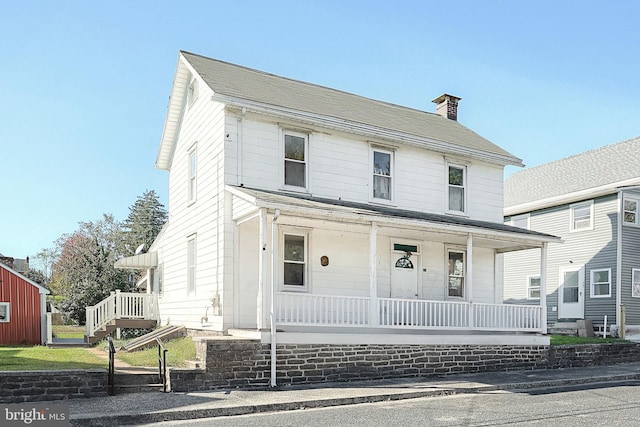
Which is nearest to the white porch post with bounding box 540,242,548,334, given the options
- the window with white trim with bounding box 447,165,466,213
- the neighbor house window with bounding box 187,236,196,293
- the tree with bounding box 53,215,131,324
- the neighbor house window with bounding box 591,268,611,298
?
the window with white trim with bounding box 447,165,466,213

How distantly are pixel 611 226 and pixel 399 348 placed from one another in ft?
43.3

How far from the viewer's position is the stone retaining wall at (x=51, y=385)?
1052cm

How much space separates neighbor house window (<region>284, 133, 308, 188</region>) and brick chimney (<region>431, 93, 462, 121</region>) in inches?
366

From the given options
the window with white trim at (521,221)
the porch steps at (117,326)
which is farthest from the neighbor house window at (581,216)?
the porch steps at (117,326)

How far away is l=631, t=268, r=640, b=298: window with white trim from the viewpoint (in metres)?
23.2

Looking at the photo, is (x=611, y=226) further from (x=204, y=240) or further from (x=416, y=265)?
(x=204, y=240)

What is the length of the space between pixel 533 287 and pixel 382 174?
12.8 meters

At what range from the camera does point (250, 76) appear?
18.6 metres

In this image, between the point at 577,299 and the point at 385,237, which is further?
the point at 577,299

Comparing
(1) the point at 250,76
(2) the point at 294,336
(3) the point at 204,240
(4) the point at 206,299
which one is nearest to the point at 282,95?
(1) the point at 250,76

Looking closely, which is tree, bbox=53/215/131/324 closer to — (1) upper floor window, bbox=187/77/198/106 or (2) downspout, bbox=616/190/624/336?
(1) upper floor window, bbox=187/77/198/106

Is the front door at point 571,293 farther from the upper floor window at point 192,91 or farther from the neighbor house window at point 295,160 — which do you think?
the upper floor window at point 192,91

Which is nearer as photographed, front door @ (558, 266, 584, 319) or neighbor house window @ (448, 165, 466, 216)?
neighbor house window @ (448, 165, 466, 216)

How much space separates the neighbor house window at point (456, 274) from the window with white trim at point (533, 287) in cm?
945
